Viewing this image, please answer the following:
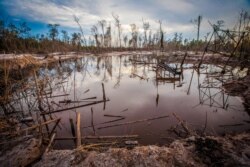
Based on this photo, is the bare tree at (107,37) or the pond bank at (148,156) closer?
the pond bank at (148,156)

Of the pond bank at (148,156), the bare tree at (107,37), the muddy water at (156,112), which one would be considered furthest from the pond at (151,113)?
the bare tree at (107,37)

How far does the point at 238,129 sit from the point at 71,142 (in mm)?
5720

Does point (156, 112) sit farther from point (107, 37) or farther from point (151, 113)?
point (107, 37)

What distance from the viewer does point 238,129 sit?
18.2ft

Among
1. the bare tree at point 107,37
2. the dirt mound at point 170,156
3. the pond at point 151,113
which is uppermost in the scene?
the bare tree at point 107,37

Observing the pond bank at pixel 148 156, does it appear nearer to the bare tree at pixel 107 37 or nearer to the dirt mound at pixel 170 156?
the dirt mound at pixel 170 156

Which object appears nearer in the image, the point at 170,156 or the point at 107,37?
the point at 170,156

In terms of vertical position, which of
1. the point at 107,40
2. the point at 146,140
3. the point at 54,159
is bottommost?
the point at 146,140

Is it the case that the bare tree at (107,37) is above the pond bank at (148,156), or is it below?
above

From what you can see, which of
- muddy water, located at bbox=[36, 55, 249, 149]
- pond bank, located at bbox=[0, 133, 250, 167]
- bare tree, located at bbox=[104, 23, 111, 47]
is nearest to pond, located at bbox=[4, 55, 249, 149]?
muddy water, located at bbox=[36, 55, 249, 149]

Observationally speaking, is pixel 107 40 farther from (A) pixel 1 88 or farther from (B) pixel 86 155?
(B) pixel 86 155

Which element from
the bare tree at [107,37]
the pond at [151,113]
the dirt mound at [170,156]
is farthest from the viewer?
the bare tree at [107,37]

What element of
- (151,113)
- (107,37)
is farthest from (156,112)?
(107,37)

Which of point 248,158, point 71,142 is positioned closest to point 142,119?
point 71,142
